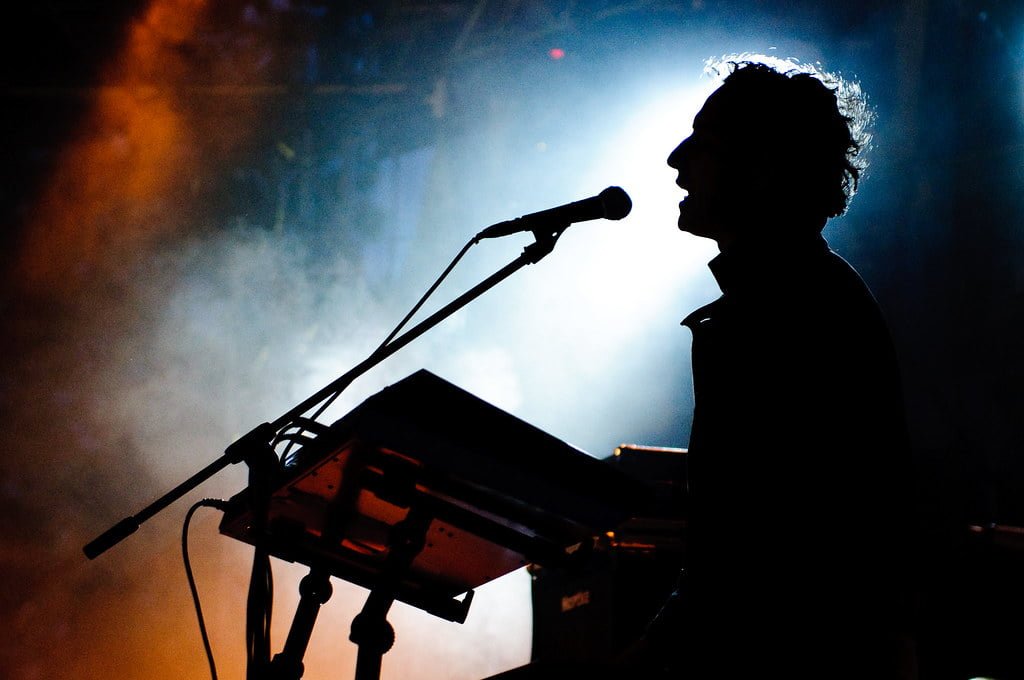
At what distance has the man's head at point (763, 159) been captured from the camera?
156 cm

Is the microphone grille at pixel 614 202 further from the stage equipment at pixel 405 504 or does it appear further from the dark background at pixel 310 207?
the dark background at pixel 310 207

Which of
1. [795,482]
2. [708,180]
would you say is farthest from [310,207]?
[795,482]

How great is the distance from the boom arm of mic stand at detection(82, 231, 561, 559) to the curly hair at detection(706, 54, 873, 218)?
0.46 m

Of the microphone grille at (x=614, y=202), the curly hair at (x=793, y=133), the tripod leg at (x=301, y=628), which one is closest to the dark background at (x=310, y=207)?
the curly hair at (x=793, y=133)

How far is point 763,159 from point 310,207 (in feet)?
15.4

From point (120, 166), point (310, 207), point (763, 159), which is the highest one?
point (120, 166)

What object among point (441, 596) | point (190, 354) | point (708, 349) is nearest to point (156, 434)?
point (190, 354)

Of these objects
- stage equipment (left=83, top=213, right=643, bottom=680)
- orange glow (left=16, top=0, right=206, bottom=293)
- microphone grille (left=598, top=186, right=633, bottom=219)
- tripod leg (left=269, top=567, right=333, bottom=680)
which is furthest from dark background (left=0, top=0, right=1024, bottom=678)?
tripod leg (left=269, top=567, right=333, bottom=680)

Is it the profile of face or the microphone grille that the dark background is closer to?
the profile of face

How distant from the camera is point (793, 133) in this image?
5.47 feet

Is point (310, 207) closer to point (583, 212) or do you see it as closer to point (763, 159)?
point (583, 212)

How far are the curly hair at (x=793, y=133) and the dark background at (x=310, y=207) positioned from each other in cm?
277

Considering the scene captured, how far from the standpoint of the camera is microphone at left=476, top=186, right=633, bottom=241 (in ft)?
5.15

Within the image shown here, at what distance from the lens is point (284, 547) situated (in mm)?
1359
